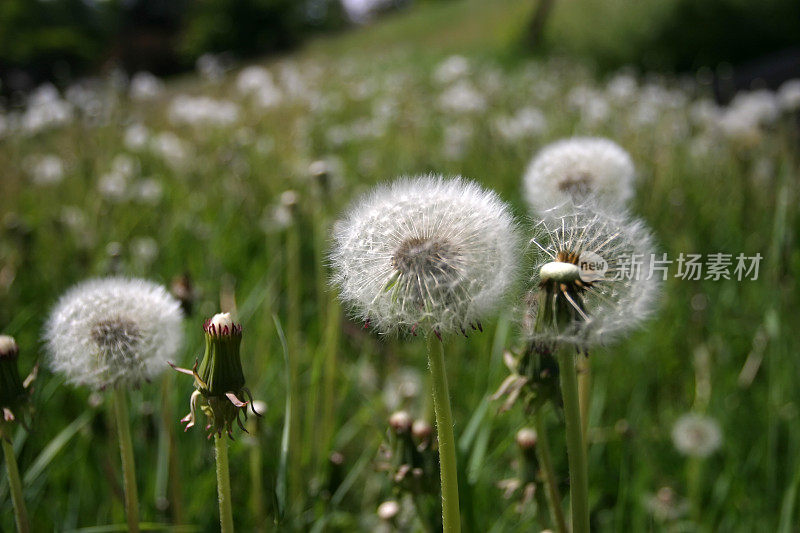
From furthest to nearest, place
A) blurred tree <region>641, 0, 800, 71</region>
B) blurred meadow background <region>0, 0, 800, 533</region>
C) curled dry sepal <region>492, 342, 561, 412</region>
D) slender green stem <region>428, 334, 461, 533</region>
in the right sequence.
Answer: blurred tree <region>641, 0, 800, 71</region> → blurred meadow background <region>0, 0, 800, 533</region> → curled dry sepal <region>492, 342, 561, 412</region> → slender green stem <region>428, 334, 461, 533</region>

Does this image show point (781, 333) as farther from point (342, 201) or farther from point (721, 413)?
point (342, 201)

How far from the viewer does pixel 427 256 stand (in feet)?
2.64

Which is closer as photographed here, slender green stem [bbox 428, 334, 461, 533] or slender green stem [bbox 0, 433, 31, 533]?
slender green stem [bbox 428, 334, 461, 533]

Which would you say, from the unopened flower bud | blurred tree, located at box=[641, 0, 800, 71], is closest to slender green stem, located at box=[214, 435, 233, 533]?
the unopened flower bud

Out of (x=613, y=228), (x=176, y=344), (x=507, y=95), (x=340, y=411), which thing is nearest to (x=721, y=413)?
(x=340, y=411)

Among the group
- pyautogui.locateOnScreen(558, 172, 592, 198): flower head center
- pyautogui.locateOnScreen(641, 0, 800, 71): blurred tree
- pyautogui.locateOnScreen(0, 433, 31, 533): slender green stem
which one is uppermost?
pyautogui.locateOnScreen(641, 0, 800, 71): blurred tree

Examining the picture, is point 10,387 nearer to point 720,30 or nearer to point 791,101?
point 791,101

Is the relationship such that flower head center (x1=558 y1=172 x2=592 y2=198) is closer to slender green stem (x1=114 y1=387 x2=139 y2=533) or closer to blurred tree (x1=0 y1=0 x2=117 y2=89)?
slender green stem (x1=114 y1=387 x2=139 y2=533)

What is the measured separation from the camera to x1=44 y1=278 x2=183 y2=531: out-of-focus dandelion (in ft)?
3.29

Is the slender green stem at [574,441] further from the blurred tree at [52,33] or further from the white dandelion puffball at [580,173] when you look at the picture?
the blurred tree at [52,33]

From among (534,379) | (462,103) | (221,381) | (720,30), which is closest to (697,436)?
(534,379)

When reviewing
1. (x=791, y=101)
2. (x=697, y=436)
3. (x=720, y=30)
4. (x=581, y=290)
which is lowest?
(x=697, y=436)

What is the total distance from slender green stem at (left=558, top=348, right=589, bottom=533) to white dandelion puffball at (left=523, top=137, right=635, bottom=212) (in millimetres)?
786

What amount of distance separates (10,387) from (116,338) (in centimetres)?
16
